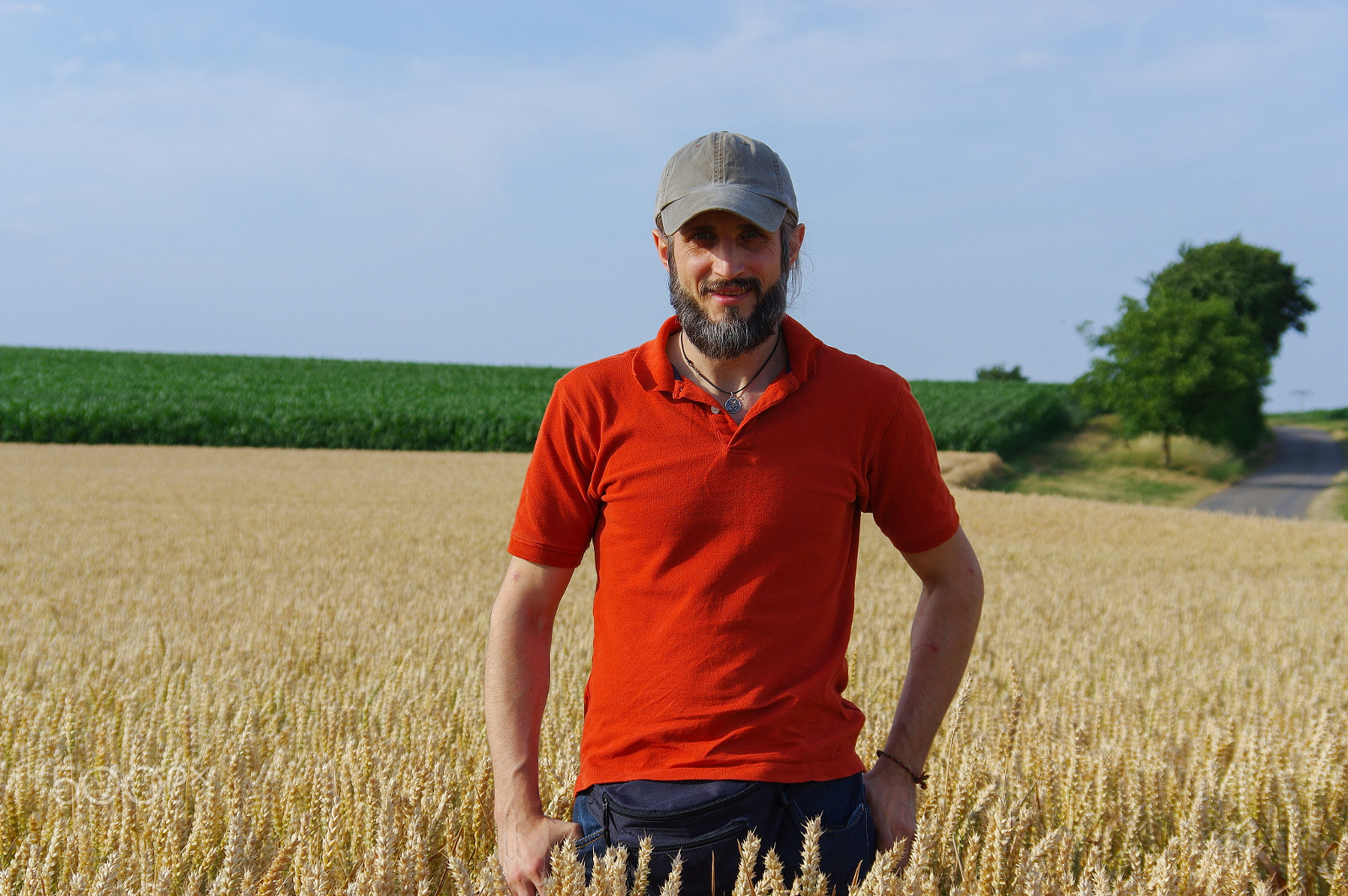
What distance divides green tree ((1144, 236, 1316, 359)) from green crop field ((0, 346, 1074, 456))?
13690mm

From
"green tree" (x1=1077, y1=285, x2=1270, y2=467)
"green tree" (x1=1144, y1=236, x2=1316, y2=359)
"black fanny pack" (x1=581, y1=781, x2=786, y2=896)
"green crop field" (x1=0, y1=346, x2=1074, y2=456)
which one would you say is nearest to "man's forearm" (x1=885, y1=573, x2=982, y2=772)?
"black fanny pack" (x1=581, y1=781, x2=786, y2=896)

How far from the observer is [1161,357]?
131 ft

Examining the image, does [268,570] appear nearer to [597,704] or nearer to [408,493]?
[597,704]

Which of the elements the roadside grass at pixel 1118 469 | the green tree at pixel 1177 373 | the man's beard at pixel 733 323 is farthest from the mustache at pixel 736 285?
the green tree at pixel 1177 373

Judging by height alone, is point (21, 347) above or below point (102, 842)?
above

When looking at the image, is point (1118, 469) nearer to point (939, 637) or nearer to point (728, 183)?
point (939, 637)

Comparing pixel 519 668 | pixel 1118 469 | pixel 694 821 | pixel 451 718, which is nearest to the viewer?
pixel 694 821

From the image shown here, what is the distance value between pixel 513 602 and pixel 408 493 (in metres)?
17.3

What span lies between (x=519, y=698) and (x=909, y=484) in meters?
0.96

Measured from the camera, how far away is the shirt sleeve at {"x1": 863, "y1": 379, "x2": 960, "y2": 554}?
2131 millimetres

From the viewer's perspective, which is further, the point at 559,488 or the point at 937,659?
the point at 937,659

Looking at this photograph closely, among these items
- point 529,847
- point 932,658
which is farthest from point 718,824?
point 932,658

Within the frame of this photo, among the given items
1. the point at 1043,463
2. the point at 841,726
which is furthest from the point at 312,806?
the point at 1043,463

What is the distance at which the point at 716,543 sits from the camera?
194 centimetres
